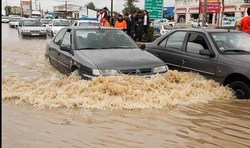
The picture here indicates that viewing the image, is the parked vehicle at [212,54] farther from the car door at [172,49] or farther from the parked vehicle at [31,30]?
the parked vehicle at [31,30]

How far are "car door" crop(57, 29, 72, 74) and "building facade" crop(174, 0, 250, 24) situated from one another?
147 ft

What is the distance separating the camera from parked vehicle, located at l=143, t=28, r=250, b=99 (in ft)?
21.0

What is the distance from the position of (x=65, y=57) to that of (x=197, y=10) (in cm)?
5583

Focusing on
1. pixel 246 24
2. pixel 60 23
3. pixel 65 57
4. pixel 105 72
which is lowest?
pixel 105 72

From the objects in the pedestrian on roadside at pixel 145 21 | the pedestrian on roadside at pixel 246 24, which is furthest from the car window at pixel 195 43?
the pedestrian on roadside at pixel 145 21

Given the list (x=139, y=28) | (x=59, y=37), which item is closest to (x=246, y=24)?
(x=59, y=37)

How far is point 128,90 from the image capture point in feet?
20.5

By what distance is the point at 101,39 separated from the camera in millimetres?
7930

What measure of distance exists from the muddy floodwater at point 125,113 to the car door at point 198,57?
0.61 ft

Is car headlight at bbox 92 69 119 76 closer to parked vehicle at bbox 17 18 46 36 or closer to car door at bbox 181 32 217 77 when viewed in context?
car door at bbox 181 32 217 77

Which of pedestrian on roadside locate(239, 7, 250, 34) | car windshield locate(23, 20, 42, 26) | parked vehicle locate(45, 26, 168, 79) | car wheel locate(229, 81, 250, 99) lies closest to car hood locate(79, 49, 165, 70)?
parked vehicle locate(45, 26, 168, 79)

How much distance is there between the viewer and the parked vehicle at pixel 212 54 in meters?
6.39

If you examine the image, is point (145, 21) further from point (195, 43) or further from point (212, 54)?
point (212, 54)

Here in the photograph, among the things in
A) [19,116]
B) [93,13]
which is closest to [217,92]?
[19,116]
